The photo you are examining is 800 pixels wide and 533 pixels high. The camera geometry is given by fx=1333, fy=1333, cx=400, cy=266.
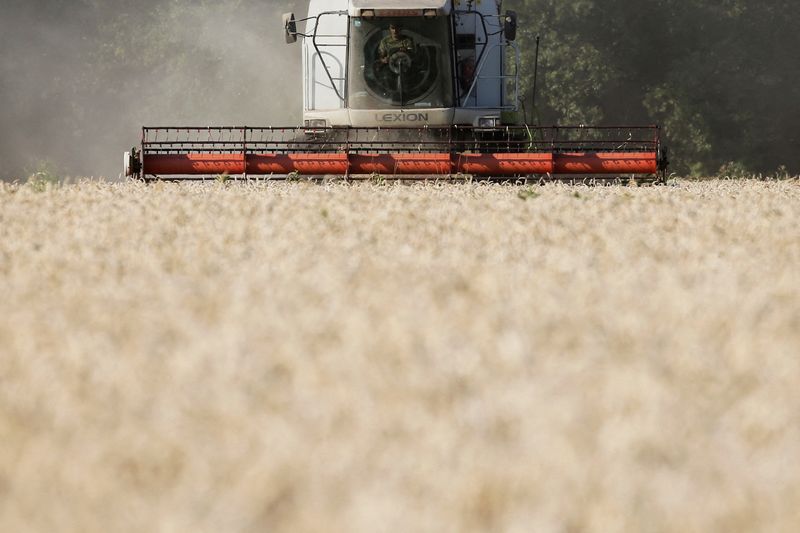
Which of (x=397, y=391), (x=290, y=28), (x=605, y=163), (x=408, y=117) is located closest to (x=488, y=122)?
(x=408, y=117)

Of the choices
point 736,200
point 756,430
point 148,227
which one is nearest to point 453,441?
point 756,430

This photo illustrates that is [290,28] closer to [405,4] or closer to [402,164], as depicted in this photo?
[405,4]

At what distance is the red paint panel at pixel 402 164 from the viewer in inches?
579

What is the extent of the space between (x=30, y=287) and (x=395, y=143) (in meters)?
10.9

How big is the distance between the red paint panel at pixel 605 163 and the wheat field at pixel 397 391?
8888mm

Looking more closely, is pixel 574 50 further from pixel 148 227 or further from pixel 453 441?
pixel 453 441

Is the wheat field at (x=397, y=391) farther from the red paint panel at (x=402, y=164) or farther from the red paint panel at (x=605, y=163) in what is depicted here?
the red paint panel at (x=605, y=163)

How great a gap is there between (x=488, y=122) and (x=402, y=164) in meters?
1.79

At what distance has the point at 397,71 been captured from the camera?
16328mm

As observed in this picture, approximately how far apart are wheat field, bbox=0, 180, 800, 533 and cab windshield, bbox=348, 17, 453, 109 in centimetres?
1019

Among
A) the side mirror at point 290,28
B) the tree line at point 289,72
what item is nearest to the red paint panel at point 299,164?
the side mirror at point 290,28

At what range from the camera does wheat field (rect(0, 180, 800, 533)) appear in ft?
7.82

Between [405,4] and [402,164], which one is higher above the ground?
[405,4]

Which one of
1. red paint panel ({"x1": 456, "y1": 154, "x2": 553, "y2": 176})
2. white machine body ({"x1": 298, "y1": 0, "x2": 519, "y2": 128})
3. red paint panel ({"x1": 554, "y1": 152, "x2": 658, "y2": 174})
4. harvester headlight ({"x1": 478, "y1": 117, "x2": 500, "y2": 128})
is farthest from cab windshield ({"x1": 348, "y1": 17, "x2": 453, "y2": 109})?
red paint panel ({"x1": 554, "y1": 152, "x2": 658, "y2": 174})
